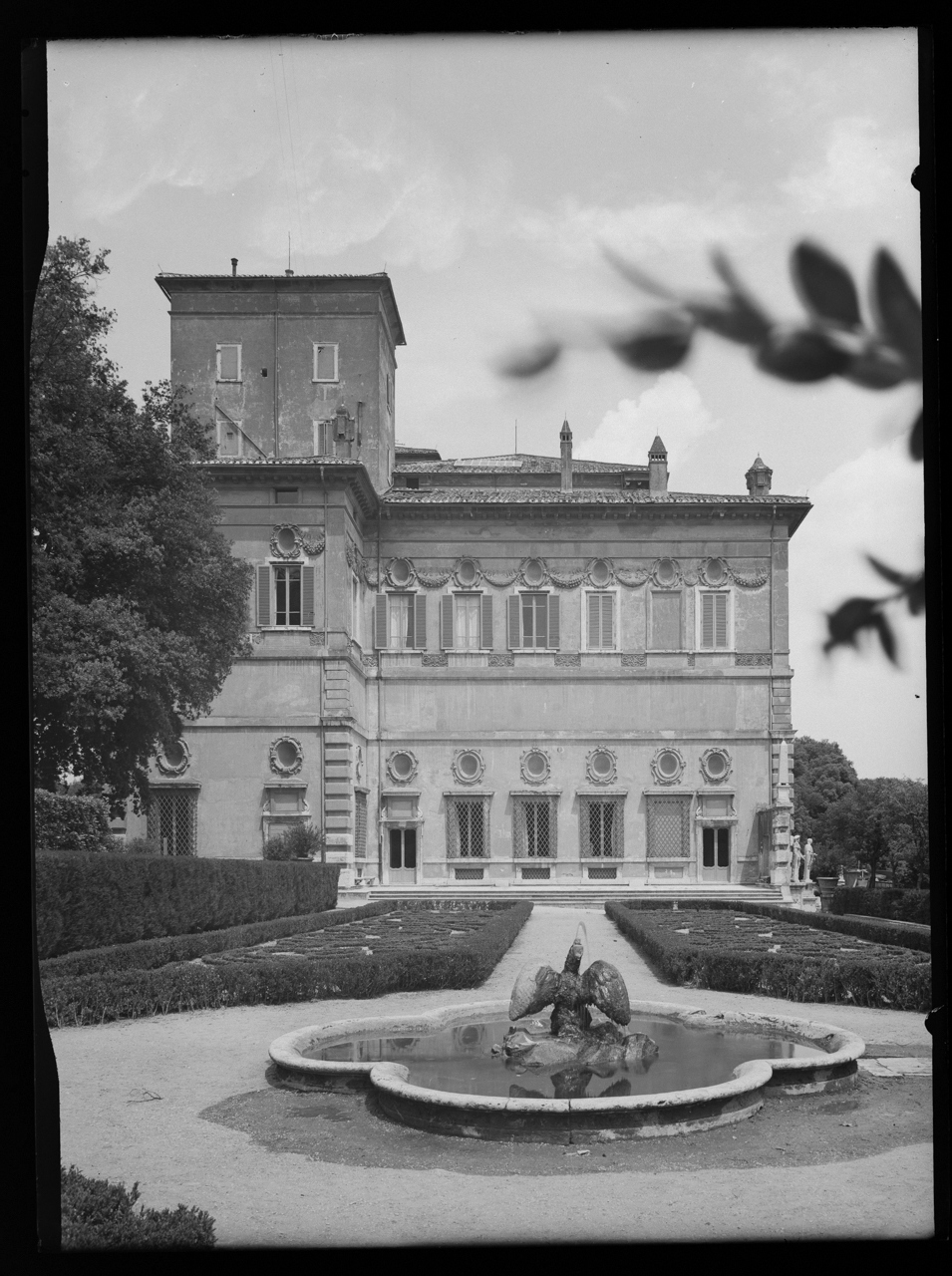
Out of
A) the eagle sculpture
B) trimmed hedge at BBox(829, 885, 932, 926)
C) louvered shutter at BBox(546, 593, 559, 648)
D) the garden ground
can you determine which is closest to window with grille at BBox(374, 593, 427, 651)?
louvered shutter at BBox(546, 593, 559, 648)

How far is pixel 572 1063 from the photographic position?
26.3ft

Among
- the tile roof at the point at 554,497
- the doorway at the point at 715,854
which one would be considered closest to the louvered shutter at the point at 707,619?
the tile roof at the point at 554,497

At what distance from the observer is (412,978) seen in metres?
12.2

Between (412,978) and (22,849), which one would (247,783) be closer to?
(412,978)

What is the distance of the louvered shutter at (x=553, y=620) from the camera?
25.1m

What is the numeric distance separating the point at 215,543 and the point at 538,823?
975 cm

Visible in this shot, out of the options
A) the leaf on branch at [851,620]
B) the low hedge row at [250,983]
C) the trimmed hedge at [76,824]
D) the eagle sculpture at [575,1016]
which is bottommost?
the low hedge row at [250,983]

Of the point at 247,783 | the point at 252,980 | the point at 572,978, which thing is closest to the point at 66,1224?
the point at 572,978

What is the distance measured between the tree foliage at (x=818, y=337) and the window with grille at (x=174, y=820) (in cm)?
2015

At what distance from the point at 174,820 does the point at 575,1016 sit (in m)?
14.1

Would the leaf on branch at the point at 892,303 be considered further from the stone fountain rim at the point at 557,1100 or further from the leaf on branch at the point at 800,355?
the stone fountain rim at the point at 557,1100

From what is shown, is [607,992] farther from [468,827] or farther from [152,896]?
[468,827]

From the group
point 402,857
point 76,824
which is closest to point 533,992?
point 76,824

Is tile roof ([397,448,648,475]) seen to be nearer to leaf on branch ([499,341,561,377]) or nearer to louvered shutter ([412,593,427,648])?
louvered shutter ([412,593,427,648])
